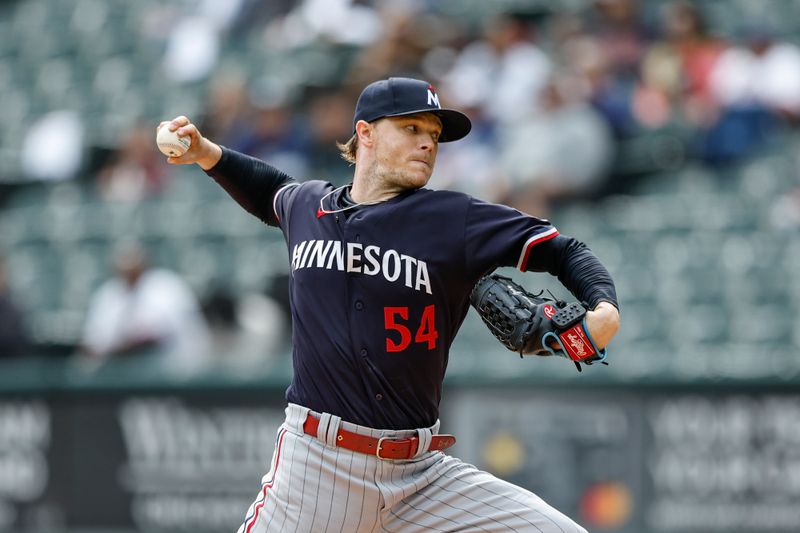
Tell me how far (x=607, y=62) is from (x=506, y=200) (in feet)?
4.97

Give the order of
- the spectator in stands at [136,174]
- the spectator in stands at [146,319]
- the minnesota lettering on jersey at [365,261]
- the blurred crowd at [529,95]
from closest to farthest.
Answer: the minnesota lettering on jersey at [365,261] < the spectator in stands at [146,319] < the blurred crowd at [529,95] < the spectator in stands at [136,174]

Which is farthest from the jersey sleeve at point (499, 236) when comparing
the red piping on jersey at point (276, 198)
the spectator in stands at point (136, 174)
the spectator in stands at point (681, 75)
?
the spectator in stands at point (136, 174)

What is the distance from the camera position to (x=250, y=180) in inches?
174

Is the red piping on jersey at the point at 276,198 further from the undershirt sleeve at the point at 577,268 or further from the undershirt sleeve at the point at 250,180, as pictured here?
the undershirt sleeve at the point at 577,268

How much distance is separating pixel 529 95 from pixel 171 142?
234 inches

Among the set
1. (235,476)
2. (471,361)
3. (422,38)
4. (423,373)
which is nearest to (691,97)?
(422,38)

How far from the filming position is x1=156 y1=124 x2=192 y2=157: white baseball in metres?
4.15

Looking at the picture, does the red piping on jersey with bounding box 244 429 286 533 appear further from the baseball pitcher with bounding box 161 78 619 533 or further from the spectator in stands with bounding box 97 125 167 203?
the spectator in stands with bounding box 97 125 167 203

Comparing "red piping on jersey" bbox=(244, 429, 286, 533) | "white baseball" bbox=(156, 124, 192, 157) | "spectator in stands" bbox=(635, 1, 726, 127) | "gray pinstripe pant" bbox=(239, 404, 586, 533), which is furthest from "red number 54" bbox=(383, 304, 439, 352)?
"spectator in stands" bbox=(635, 1, 726, 127)

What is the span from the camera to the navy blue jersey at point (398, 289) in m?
3.89

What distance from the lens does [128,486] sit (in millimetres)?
8133

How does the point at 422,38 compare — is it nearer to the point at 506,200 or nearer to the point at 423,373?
the point at 506,200

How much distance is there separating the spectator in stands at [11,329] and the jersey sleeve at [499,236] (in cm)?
601

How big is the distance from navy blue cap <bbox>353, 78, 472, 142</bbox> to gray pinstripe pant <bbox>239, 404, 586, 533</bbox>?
95cm
